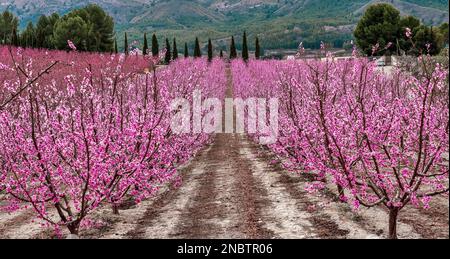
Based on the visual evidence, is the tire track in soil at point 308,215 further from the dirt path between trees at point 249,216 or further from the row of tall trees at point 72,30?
the row of tall trees at point 72,30

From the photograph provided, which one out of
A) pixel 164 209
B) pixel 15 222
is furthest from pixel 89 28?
pixel 164 209

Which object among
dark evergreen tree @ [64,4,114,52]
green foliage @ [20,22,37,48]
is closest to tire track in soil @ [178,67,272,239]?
green foliage @ [20,22,37,48]

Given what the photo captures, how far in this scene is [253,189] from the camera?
1631 cm

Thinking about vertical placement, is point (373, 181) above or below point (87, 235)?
above

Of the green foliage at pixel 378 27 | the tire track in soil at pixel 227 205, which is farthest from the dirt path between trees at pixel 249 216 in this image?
the green foliage at pixel 378 27

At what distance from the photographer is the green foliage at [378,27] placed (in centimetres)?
7144

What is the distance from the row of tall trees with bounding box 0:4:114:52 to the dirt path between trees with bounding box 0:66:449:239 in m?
47.4

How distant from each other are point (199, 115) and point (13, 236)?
13.6 metres

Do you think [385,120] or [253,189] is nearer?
[385,120]
